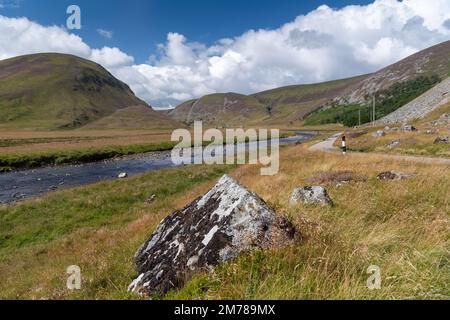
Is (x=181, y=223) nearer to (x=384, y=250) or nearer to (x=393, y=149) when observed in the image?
(x=384, y=250)

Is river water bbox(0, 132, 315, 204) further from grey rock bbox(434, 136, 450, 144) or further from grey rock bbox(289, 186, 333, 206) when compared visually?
grey rock bbox(434, 136, 450, 144)

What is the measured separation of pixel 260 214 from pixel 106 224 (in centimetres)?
1532

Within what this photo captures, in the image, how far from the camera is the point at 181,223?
7.82 meters

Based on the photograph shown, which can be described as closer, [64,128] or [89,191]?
[89,191]

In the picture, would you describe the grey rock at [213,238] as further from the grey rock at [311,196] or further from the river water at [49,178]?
the river water at [49,178]

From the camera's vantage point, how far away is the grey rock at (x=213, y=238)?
18.2 ft

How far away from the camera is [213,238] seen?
5.88 metres

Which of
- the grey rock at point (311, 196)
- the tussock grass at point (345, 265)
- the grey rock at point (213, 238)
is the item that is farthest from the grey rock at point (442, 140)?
the grey rock at point (213, 238)

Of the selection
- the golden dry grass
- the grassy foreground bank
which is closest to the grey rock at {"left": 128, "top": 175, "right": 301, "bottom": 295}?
the grassy foreground bank

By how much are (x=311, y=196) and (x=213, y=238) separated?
461 centimetres

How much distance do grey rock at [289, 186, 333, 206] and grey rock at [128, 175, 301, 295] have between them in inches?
113

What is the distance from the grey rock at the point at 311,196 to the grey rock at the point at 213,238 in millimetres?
2858
